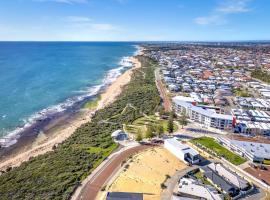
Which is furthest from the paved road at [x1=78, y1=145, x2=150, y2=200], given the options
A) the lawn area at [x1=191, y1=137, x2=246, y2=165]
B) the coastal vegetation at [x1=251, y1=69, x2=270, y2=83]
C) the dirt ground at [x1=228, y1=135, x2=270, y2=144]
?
the coastal vegetation at [x1=251, y1=69, x2=270, y2=83]

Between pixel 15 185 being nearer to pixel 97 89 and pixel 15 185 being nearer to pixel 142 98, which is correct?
pixel 142 98

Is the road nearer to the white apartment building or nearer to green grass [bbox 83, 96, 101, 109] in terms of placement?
the white apartment building

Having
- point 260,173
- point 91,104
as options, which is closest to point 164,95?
point 91,104

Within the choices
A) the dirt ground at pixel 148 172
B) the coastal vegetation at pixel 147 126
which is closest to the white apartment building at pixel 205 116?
the coastal vegetation at pixel 147 126

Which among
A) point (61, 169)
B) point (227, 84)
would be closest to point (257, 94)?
point (227, 84)

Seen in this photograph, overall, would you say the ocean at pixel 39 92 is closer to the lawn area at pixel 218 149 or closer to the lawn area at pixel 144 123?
the lawn area at pixel 144 123

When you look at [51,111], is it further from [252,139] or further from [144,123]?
[252,139]

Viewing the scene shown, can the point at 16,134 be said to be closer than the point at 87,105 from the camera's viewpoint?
Yes
